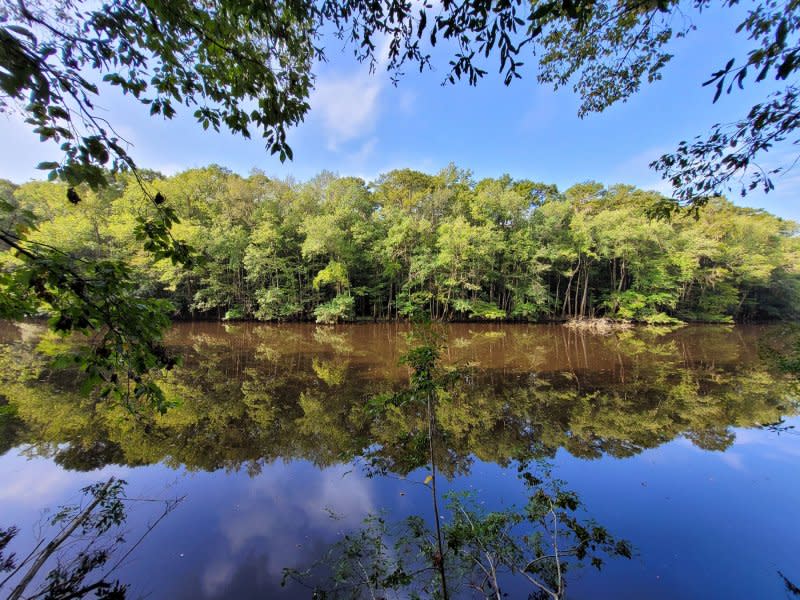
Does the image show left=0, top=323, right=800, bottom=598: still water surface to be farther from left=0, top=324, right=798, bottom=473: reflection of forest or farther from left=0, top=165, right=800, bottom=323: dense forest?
left=0, top=165, right=800, bottom=323: dense forest

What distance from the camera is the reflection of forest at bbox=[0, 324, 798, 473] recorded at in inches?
196

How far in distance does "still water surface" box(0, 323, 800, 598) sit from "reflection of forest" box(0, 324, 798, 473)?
48 mm

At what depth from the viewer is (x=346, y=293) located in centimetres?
2059

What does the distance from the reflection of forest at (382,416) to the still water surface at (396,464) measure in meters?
0.05

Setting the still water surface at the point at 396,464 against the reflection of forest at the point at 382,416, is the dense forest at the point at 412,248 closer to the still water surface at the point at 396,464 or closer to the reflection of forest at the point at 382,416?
the reflection of forest at the point at 382,416

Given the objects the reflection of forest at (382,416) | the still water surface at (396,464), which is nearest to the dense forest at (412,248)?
the reflection of forest at (382,416)

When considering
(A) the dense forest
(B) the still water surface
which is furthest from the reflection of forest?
(A) the dense forest

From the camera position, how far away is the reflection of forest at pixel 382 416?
498cm

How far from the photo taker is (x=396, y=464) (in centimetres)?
463

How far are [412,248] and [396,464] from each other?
17261mm

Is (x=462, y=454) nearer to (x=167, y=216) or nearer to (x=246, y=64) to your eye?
(x=167, y=216)

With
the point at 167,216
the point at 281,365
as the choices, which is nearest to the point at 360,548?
the point at 167,216

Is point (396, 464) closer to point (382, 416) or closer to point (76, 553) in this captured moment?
point (382, 416)

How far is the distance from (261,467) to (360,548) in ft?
7.32
